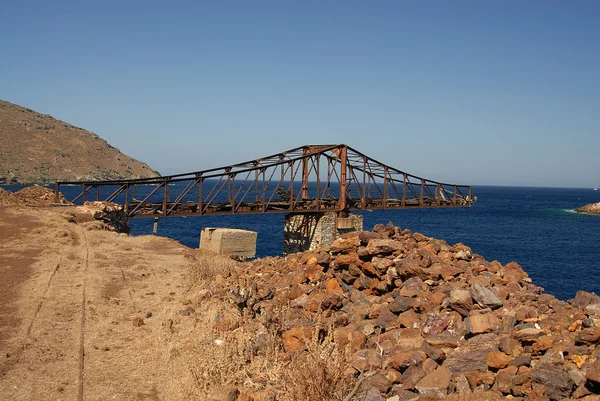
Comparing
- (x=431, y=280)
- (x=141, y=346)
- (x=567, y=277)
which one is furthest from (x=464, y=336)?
(x=567, y=277)

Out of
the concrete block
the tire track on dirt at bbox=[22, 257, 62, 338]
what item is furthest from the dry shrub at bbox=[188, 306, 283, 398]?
the concrete block

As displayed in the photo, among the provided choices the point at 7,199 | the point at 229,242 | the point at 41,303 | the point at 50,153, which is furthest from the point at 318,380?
the point at 50,153

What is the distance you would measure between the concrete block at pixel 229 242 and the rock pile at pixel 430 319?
12.2 meters

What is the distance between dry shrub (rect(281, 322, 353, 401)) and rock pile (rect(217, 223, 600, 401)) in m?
0.22

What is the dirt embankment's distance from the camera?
558 cm

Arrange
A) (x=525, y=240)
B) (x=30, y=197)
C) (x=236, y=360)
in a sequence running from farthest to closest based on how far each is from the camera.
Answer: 1. (x=525, y=240)
2. (x=30, y=197)
3. (x=236, y=360)

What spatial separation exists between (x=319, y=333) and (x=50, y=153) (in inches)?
5285

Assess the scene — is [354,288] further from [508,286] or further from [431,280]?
[508,286]

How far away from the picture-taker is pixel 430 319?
7.02m

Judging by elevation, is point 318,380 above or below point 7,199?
below

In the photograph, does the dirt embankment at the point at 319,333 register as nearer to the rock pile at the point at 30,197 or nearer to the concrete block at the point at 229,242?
the concrete block at the point at 229,242

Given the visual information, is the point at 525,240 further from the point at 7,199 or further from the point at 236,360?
the point at 236,360

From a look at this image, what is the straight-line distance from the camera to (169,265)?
16297mm

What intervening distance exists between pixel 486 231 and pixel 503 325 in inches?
2169
